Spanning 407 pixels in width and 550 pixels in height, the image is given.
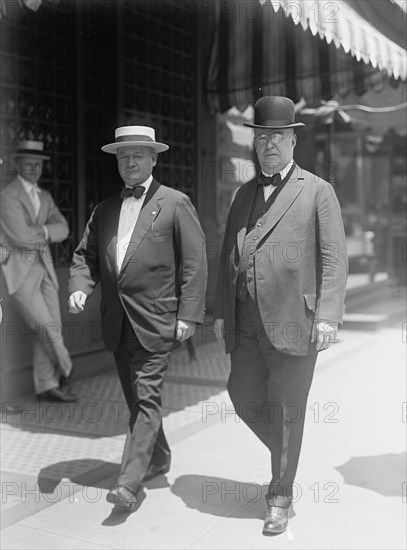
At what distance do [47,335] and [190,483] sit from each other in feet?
7.36

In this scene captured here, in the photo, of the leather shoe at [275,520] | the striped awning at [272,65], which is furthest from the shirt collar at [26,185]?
the leather shoe at [275,520]

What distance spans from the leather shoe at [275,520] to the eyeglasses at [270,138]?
1869mm

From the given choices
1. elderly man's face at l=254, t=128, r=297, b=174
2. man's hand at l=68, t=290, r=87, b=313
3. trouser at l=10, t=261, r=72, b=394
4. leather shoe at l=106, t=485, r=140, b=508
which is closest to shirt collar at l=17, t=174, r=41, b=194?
trouser at l=10, t=261, r=72, b=394

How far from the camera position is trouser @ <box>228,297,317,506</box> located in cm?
397

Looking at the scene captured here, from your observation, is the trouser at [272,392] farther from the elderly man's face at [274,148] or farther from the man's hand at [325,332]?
the elderly man's face at [274,148]

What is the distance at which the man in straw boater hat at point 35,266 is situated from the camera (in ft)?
20.8

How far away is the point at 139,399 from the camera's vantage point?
4.26m

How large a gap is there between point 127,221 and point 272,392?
4.25ft

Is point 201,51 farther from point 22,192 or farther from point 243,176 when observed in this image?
point 22,192

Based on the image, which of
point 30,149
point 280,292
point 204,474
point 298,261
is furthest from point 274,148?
point 30,149

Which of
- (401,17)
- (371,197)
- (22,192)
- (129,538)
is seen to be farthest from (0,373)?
(371,197)

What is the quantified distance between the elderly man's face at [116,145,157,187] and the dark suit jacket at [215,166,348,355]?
85 centimetres

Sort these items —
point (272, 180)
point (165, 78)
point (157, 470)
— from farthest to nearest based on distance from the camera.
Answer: point (165, 78) → point (157, 470) → point (272, 180)

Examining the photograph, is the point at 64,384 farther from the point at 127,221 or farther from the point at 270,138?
the point at 270,138
